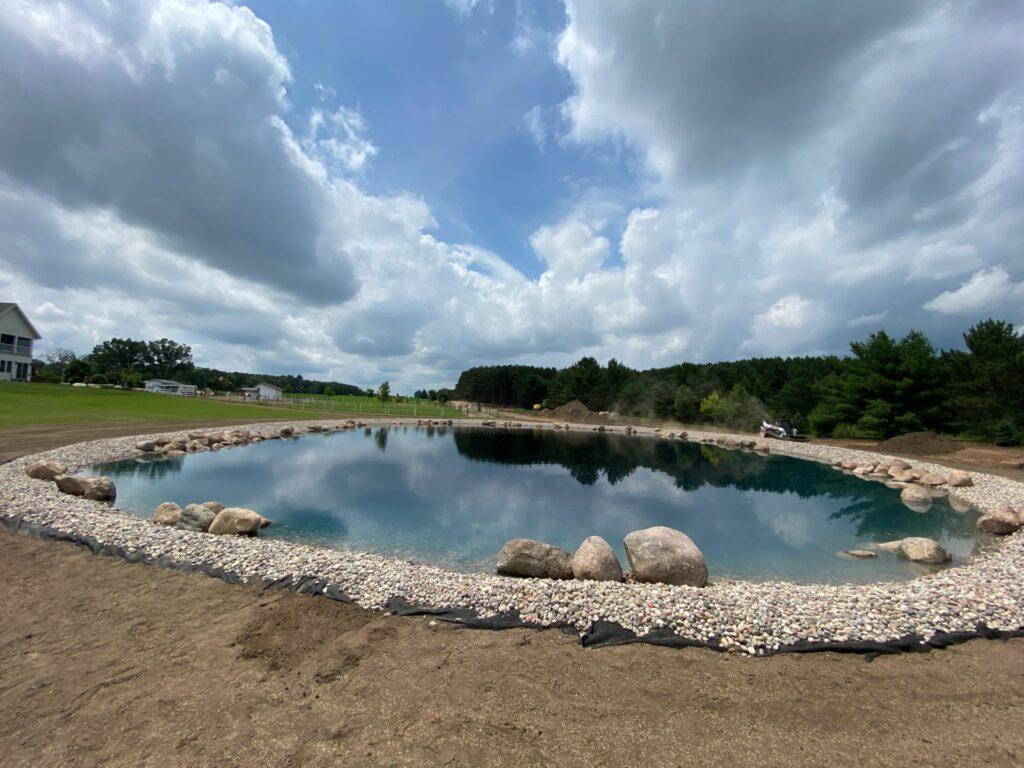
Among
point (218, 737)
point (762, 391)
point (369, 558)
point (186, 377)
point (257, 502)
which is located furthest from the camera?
point (186, 377)

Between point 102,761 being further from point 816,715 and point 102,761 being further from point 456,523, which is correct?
point 456,523

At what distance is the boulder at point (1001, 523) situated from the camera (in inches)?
397

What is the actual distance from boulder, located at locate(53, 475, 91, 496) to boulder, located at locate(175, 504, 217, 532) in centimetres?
377

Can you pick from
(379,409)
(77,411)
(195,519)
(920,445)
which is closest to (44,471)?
(195,519)

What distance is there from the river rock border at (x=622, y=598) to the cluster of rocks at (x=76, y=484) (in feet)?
6.84

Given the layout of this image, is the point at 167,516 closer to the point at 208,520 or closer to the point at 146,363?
the point at 208,520

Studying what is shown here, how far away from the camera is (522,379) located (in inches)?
3231

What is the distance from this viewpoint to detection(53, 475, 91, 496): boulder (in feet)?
31.9

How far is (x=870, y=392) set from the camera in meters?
30.0

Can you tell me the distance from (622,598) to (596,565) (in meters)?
1.33

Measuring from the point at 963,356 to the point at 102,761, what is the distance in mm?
41985

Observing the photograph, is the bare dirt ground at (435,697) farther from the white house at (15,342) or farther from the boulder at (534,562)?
the white house at (15,342)

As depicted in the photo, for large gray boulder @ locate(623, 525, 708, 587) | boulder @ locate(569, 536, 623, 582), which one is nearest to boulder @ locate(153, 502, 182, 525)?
boulder @ locate(569, 536, 623, 582)

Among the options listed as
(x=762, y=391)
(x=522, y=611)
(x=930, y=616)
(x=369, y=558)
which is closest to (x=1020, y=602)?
(x=930, y=616)
